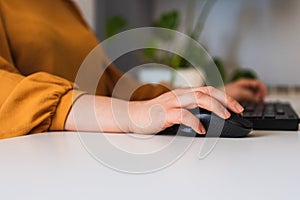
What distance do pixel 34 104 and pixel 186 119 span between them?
0.20 metres

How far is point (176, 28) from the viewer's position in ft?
7.28

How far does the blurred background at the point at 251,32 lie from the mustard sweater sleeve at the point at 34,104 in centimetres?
149

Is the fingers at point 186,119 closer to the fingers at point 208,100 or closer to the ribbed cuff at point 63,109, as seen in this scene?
the fingers at point 208,100

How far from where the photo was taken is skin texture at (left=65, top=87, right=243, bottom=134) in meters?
0.63

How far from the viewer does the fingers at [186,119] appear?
2.06 ft

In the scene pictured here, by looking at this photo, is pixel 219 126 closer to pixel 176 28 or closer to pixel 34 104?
pixel 34 104

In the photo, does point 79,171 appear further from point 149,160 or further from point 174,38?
point 174,38

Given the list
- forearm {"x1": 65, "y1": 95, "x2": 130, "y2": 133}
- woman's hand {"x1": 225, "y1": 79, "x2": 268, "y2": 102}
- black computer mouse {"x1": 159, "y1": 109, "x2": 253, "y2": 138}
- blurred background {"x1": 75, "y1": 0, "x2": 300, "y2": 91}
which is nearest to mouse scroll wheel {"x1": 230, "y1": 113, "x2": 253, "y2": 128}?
black computer mouse {"x1": 159, "y1": 109, "x2": 253, "y2": 138}

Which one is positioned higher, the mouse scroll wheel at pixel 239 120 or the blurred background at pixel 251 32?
the mouse scroll wheel at pixel 239 120

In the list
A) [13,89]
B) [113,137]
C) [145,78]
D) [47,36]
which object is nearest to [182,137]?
[113,137]

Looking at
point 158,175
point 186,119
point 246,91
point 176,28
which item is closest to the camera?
point 158,175

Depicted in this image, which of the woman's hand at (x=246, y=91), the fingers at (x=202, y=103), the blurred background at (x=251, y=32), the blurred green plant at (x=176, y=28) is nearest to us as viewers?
the fingers at (x=202, y=103)

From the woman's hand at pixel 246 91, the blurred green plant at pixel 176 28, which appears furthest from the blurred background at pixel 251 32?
the woman's hand at pixel 246 91

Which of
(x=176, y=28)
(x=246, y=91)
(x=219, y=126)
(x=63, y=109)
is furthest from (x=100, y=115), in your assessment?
(x=176, y=28)
